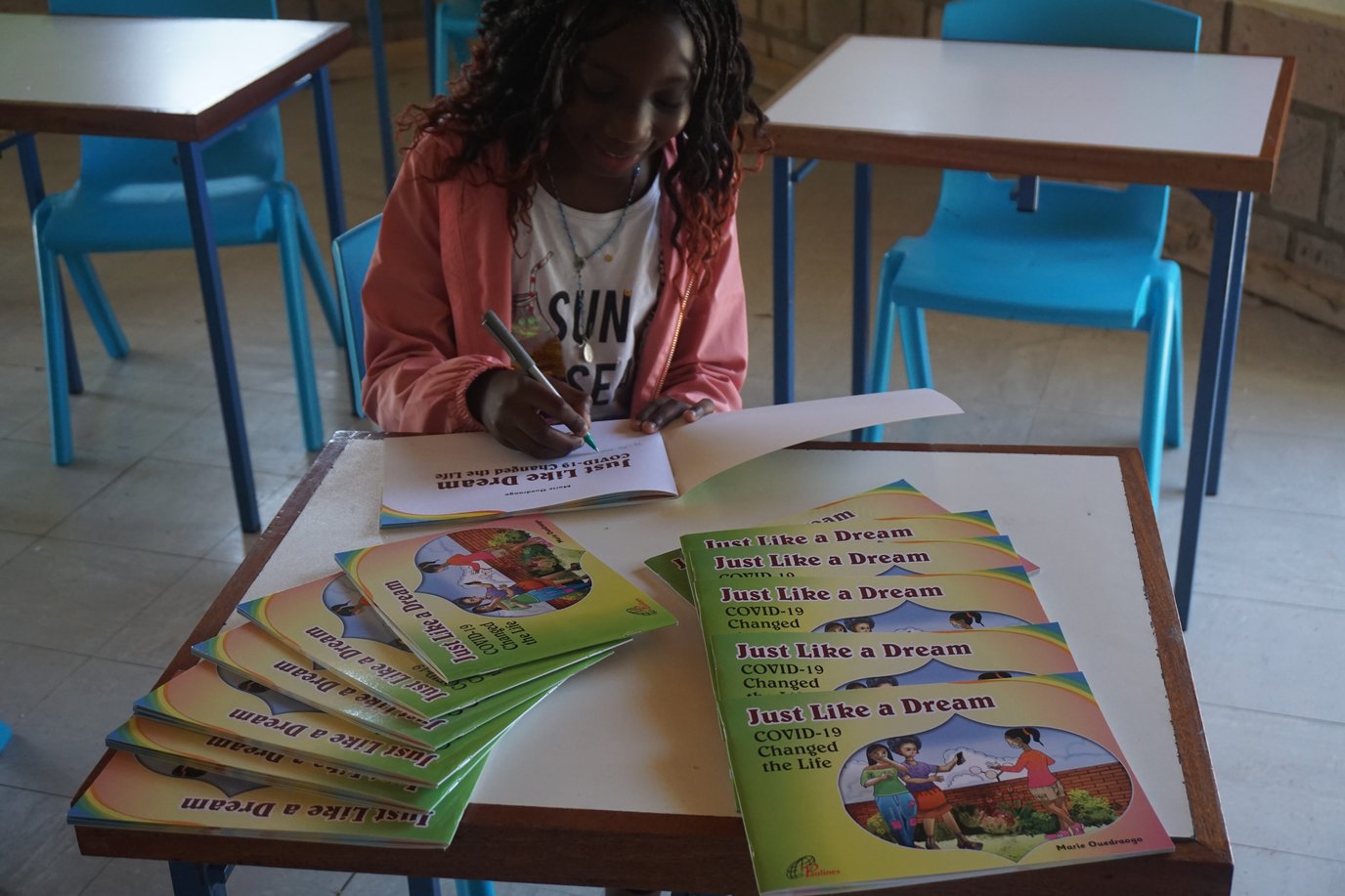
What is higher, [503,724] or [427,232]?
[427,232]

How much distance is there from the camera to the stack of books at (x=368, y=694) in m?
0.79

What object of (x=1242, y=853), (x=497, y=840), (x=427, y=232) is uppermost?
(x=427, y=232)

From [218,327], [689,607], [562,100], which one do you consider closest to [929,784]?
[689,607]

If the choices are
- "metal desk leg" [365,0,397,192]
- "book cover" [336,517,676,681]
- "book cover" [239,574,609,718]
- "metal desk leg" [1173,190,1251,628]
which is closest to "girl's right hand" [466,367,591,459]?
"book cover" [336,517,676,681]

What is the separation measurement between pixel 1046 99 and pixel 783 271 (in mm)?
499

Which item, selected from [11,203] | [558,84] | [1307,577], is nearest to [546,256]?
[558,84]

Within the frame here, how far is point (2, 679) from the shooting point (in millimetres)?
2119

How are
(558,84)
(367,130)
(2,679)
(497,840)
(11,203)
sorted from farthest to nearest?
(367,130), (11,203), (2,679), (558,84), (497,840)

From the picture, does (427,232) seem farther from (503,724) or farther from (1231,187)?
(1231,187)

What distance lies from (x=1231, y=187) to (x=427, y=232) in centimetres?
109

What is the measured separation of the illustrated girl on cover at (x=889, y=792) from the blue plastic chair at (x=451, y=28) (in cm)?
315

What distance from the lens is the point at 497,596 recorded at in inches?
38.7

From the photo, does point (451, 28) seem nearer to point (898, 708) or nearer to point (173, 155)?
point (173, 155)

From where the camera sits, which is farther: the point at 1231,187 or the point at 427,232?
the point at 1231,187
